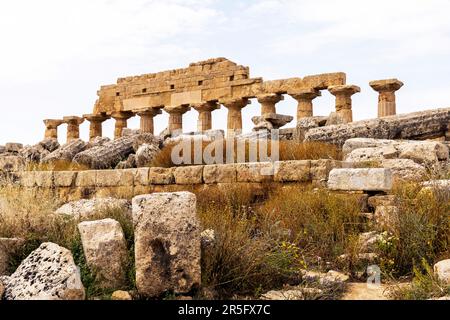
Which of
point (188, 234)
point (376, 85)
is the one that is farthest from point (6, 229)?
point (376, 85)

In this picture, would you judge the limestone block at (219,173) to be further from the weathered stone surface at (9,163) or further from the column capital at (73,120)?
the column capital at (73,120)

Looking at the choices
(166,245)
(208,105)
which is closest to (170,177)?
(166,245)

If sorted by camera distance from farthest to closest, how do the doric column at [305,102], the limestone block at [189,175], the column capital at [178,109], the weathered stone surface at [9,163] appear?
the column capital at [178,109] < the doric column at [305,102] < the weathered stone surface at [9,163] < the limestone block at [189,175]

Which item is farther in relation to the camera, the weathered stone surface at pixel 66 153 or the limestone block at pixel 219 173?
the weathered stone surface at pixel 66 153

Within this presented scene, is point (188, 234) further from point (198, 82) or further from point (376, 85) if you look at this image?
point (198, 82)

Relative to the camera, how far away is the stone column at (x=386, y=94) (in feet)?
64.8

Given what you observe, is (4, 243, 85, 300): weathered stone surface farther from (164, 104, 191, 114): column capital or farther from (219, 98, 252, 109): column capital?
(164, 104, 191, 114): column capital

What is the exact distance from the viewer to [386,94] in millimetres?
20031

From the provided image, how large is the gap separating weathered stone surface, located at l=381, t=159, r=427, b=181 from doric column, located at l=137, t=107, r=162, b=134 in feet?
63.1

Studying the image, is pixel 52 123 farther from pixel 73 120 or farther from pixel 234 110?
pixel 234 110

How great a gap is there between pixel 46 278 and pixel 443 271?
3.61m

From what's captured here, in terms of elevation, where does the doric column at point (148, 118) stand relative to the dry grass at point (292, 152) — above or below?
above

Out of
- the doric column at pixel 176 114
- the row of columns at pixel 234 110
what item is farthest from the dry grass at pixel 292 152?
the doric column at pixel 176 114

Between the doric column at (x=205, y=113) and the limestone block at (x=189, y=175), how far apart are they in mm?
14460
